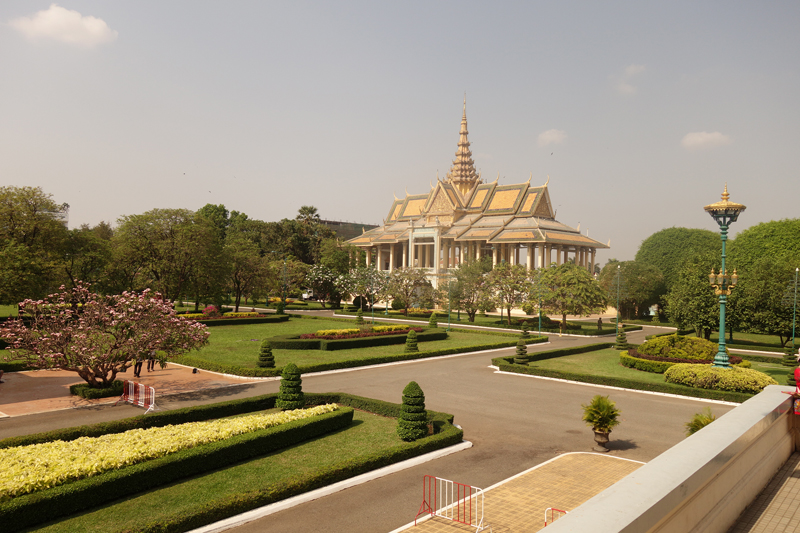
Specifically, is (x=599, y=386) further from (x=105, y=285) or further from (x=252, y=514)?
(x=105, y=285)

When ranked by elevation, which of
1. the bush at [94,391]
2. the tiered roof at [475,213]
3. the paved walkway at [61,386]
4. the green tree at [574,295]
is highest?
the tiered roof at [475,213]

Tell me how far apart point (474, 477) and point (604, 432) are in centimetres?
421

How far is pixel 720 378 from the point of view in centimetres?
2062

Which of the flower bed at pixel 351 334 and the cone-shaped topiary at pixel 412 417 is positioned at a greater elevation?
the flower bed at pixel 351 334

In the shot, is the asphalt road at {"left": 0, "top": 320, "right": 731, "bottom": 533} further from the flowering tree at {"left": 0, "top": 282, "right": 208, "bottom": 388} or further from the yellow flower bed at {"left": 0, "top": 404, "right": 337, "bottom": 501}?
the yellow flower bed at {"left": 0, "top": 404, "right": 337, "bottom": 501}

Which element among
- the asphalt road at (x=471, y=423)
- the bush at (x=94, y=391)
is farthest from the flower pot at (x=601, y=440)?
the bush at (x=94, y=391)

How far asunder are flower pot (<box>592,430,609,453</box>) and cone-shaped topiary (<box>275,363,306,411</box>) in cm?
893

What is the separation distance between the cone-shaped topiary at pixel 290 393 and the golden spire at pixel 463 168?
6611 cm

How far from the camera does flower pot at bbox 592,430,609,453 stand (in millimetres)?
14172

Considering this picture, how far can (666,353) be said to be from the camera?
2655 cm

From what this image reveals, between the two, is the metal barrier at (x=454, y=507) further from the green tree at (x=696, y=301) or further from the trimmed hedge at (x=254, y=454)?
the green tree at (x=696, y=301)

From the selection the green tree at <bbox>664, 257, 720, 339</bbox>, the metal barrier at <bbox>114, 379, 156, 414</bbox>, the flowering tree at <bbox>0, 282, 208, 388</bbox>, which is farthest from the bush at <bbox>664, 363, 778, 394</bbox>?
the metal barrier at <bbox>114, 379, 156, 414</bbox>

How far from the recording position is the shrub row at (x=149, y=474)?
30.5 ft

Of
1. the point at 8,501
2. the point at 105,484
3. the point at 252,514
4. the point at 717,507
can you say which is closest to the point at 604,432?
the point at 252,514
